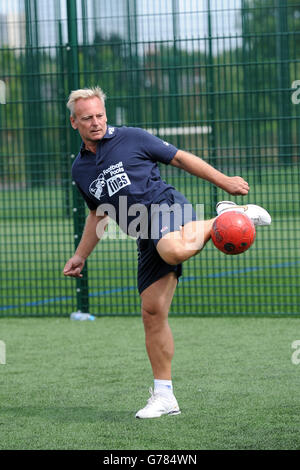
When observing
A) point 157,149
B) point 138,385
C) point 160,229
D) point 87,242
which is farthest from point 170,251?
point 138,385

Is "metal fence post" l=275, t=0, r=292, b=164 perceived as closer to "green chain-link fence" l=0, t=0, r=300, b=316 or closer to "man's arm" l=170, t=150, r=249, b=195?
"green chain-link fence" l=0, t=0, r=300, b=316

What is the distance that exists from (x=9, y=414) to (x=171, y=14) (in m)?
5.27

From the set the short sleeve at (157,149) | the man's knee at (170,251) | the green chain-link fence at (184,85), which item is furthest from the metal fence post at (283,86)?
the man's knee at (170,251)

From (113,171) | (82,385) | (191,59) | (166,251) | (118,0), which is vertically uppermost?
(118,0)

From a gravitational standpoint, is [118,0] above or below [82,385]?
above

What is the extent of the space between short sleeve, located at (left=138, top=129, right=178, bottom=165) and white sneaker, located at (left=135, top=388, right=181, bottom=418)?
150 cm

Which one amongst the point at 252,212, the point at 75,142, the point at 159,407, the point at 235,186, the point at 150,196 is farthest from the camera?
the point at 75,142

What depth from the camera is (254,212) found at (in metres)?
5.20

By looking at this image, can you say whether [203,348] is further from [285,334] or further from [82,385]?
[82,385]

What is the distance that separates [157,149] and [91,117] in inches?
18.0

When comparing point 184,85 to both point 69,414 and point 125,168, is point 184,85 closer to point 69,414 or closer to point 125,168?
point 125,168

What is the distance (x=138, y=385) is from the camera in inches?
251

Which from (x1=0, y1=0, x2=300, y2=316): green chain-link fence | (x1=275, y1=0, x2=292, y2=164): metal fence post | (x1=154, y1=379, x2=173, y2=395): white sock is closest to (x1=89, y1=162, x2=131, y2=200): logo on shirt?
(x1=154, y1=379, x2=173, y2=395): white sock

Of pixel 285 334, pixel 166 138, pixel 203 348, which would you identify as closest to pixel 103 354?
pixel 203 348
